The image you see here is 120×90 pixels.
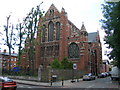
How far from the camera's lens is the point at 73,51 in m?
47.0

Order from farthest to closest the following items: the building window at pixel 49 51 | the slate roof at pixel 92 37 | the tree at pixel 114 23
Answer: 1. the slate roof at pixel 92 37
2. the building window at pixel 49 51
3. the tree at pixel 114 23

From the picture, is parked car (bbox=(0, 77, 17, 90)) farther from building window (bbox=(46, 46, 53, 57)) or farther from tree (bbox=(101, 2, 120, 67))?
building window (bbox=(46, 46, 53, 57))

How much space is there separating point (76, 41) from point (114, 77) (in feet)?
51.6

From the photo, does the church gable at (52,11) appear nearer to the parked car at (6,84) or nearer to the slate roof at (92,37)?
the slate roof at (92,37)

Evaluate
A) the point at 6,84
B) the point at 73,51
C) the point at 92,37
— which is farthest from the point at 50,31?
Result: the point at 6,84

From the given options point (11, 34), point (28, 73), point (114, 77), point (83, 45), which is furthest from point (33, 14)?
point (114, 77)

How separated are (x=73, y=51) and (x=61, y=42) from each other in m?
4.21

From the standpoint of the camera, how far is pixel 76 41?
151 feet

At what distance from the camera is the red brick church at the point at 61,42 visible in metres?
45.5

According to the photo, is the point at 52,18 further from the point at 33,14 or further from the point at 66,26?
the point at 33,14

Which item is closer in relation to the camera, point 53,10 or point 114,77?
point 114,77

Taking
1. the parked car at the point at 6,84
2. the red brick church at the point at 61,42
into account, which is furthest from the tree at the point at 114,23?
the red brick church at the point at 61,42

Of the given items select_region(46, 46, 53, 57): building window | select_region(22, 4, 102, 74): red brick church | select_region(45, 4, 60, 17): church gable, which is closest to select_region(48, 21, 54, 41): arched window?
select_region(22, 4, 102, 74): red brick church

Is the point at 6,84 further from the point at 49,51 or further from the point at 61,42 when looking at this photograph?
the point at 49,51
